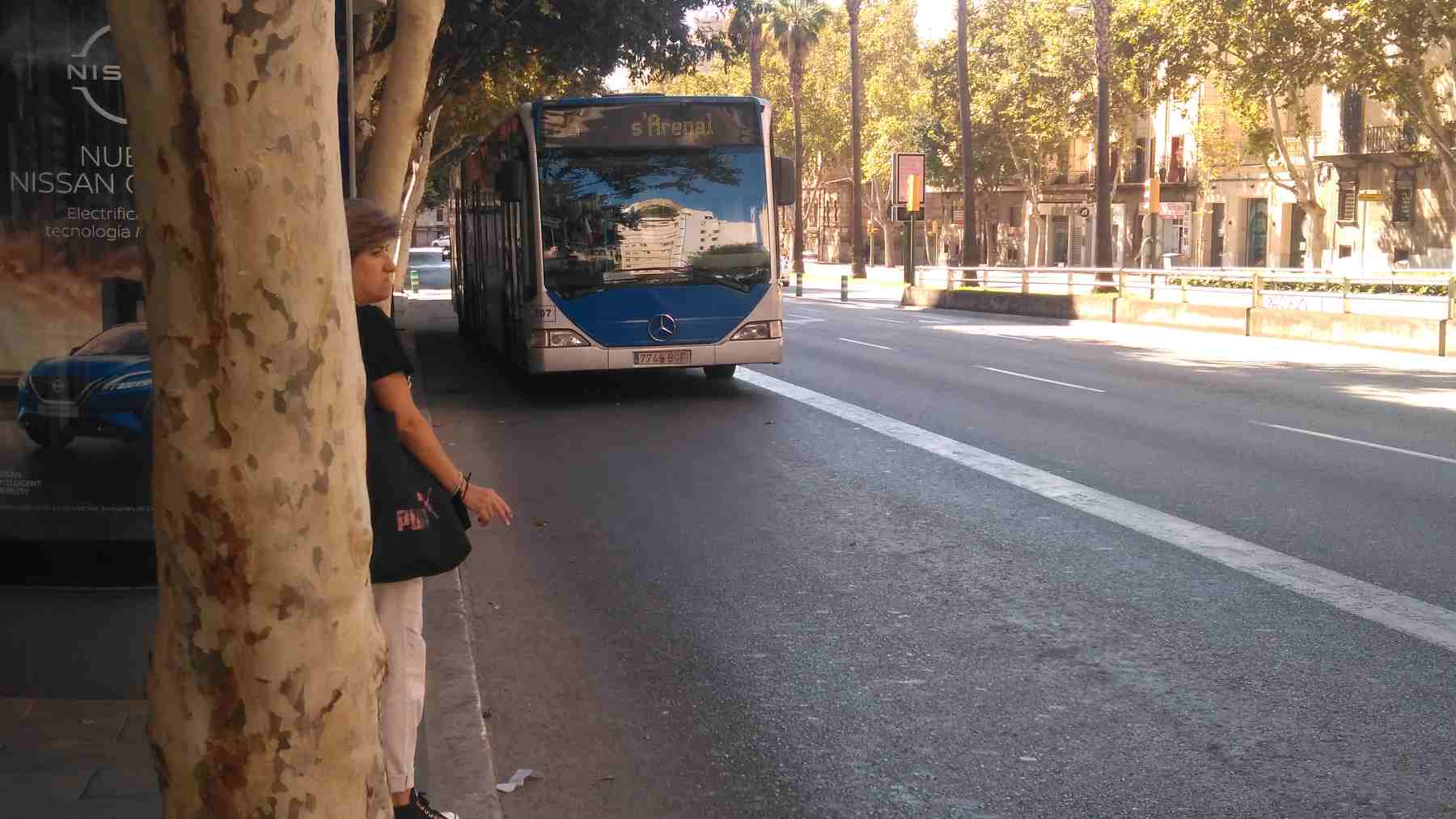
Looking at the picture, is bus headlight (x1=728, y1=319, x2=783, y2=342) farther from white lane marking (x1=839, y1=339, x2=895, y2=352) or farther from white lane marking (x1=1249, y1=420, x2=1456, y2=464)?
white lane marking (x1=839, y1=339, x2=895, y2=352)

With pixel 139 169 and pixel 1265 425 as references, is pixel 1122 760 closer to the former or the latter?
pixel 139 169

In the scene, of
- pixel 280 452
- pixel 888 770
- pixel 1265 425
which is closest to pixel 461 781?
pixel 888 770

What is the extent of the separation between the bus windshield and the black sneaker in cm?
1085

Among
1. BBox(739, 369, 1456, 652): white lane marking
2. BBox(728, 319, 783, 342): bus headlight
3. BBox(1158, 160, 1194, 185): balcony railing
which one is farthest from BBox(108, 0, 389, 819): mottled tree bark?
BBox(1158, 160, 1194, 185): balcony railing

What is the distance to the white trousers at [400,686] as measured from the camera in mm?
3854

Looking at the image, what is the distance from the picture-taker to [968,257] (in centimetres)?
4650

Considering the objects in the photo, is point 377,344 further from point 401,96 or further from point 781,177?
point 781,177

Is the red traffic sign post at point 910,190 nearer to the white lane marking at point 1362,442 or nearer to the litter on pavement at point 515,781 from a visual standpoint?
the white lane marking at point 1362,442

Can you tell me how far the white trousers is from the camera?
3854 mm

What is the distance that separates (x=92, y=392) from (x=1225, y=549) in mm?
5328

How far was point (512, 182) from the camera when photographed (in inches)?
611

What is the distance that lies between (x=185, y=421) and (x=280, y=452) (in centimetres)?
16

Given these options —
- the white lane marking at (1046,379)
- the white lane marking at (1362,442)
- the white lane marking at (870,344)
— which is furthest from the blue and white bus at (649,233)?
the white lane marking at (870,344)

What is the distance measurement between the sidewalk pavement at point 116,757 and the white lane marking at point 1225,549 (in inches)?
145
